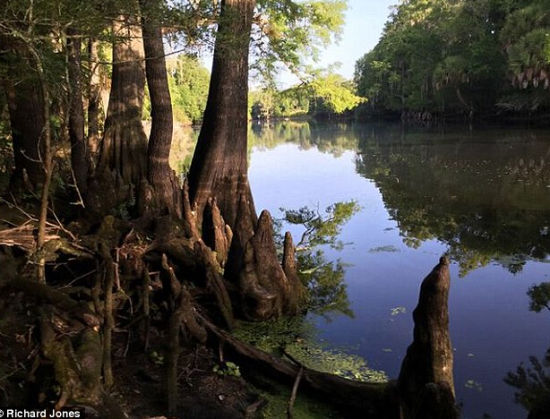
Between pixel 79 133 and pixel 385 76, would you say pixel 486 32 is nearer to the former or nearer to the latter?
pixel 385 76

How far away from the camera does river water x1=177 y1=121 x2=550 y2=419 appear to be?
5430 mm

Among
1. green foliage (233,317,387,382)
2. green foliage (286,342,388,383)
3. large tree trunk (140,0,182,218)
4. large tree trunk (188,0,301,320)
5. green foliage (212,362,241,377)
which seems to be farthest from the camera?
A: large tree trunk (140,0,182,218)

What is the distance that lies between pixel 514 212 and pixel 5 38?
11.1m

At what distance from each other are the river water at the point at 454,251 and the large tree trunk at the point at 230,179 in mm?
991

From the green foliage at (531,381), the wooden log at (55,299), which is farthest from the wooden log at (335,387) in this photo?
the green foliage at (531,381)

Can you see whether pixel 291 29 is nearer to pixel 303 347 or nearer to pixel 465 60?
pixel 303 347

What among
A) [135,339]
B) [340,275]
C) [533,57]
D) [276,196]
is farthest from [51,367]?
[533,57]

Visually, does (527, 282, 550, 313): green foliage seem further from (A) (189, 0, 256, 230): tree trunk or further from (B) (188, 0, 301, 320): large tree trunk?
(A) (189, 0, 256, 230): tree trunk

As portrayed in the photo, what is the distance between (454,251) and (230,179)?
14.9 feet

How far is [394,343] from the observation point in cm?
570

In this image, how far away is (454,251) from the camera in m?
9.20

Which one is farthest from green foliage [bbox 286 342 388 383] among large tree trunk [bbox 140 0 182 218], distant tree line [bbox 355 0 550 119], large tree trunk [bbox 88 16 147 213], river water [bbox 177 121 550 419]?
distant tree line [bbox 355 0 550 119]

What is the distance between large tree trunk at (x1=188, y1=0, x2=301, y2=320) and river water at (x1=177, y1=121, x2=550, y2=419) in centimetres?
99

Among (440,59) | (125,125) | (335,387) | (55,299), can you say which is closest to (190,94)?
(440,59)
